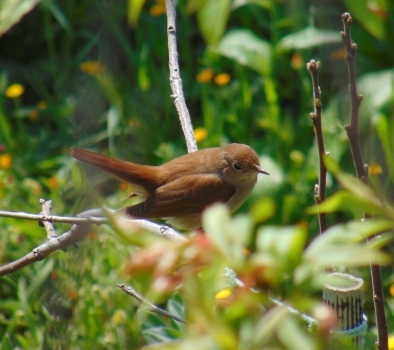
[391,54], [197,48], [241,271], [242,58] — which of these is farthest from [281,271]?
[197,48]

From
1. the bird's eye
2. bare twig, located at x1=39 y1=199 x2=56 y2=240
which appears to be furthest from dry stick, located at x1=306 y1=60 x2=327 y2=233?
the bird's eye

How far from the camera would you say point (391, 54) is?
4250 millimetres

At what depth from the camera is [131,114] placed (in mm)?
4293

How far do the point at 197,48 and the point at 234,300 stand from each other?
15.3ft

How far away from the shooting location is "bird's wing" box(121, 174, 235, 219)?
121 inches

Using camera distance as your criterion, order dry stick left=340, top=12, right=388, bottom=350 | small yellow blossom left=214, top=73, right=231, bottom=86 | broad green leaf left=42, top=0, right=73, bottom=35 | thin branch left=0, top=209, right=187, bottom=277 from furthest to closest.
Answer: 1. broad green leaf left=42, top=0, right=73, bottom=35
2. small yellow blossom left=214, top=73, right=231, bottom=86
3. thin branch left=0, top=209, right=187, bottom=277
4. dry stick left=340, top=12, right=388, bottom=350

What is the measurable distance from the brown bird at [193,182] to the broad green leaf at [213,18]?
2303 mm

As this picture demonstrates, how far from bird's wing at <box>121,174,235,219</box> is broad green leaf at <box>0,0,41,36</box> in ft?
7.61

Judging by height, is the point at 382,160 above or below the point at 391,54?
below

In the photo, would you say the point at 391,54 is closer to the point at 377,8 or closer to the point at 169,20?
the point at 169,20

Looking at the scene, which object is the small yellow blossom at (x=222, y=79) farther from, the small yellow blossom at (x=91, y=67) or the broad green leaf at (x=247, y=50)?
the small yellow blossom at (x=91, y=67)

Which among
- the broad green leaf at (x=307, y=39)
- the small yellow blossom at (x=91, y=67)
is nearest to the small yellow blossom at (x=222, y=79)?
the broad green leaf at (x=307, y=39)

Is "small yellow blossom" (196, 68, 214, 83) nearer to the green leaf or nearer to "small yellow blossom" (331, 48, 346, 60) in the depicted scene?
"small yellow blossom" (331, 48, 346, 60)

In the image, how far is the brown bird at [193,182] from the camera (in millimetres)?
3086
